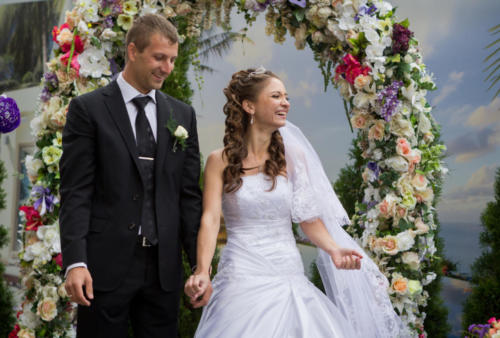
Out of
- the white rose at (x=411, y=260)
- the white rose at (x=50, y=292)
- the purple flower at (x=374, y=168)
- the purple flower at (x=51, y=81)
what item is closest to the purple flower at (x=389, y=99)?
the purple flower at (x=374, y=168)

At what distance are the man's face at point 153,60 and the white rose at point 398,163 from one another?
181 cm

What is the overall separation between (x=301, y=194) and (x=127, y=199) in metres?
1.17

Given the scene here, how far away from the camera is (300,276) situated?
307cm

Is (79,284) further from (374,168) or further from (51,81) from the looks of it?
(374,168)

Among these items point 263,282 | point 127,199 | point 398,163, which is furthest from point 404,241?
point 127,199

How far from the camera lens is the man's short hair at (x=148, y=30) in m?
2.57

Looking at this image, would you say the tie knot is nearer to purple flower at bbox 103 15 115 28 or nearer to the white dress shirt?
the white dress shirt

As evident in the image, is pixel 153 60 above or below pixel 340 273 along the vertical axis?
above

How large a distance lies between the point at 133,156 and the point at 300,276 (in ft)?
4.12

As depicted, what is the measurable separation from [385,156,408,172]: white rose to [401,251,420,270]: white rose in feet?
2.00

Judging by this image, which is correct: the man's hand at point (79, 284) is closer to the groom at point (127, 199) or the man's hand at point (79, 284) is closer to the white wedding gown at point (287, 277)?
the groom at point (127, 199)

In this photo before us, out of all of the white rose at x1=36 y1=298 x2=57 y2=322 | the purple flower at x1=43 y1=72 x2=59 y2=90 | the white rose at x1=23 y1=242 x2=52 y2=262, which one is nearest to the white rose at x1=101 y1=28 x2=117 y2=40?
the purple flower at x1=43 y1=72 x2=59 y2=90

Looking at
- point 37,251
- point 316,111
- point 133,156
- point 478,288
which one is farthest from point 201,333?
point 316,111

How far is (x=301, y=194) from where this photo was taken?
3227 millimetres
